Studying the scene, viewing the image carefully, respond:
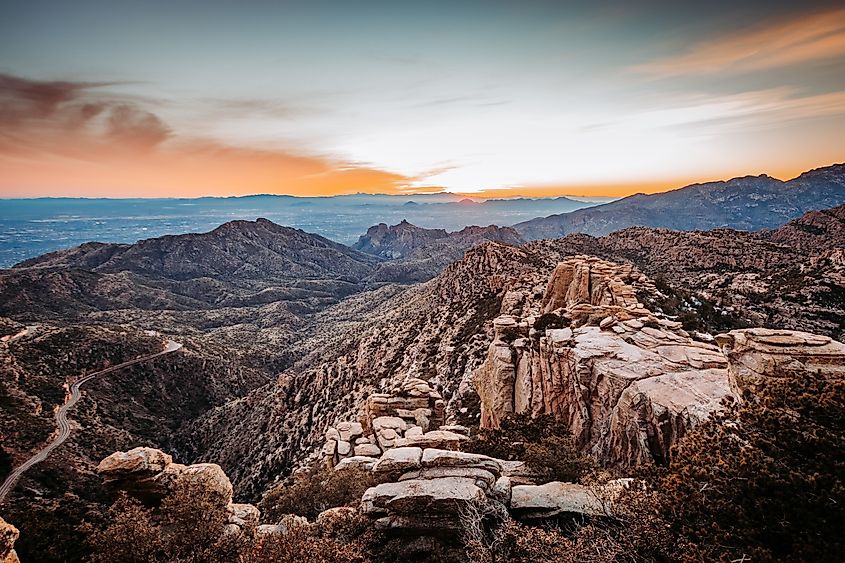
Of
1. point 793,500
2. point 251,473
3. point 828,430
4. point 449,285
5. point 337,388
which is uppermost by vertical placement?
point 828,430

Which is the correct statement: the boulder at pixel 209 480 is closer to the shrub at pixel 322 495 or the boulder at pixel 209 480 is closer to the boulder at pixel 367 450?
the shrub at pixel 322 495

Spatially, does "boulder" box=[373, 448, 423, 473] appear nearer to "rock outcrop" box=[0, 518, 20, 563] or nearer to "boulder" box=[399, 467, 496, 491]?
"boulder" box=[399, 467, 496, 491]

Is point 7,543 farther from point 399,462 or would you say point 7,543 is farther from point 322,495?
Result: point 399,462

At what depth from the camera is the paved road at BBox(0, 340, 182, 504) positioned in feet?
122

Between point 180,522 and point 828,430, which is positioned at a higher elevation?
point 828,430

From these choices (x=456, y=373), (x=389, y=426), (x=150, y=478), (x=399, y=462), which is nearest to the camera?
(x=399, y=462)

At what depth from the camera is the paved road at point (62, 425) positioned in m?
37.2

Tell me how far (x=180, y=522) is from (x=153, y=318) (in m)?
134

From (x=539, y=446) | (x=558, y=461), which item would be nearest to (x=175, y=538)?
(x=539, y=446)

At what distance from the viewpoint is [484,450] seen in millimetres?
17984

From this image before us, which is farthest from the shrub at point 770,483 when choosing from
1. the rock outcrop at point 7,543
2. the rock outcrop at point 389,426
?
the rock outcrop at point 7,543

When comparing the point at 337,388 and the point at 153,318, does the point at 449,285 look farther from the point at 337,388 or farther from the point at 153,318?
the point at 153,318

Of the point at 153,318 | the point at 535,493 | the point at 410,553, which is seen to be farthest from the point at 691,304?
the point at 153,318

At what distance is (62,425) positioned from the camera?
50.4m
